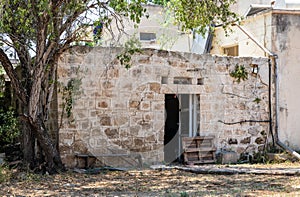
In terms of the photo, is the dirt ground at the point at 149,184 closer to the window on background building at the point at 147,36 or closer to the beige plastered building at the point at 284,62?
the beige plastered building at the point at 284,62

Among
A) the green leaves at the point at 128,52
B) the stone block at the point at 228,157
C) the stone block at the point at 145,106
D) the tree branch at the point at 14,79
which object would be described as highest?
the green leaves at the point at 128,52

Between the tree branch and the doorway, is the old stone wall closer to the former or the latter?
the doorway

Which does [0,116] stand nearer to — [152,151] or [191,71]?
[152,151]

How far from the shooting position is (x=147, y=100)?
925 centimetres

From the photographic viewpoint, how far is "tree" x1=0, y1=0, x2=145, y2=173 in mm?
7340

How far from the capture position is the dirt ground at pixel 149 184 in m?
6.21

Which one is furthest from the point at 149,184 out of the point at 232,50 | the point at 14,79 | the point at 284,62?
the point at 232,50

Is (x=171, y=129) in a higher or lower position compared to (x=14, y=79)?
lower

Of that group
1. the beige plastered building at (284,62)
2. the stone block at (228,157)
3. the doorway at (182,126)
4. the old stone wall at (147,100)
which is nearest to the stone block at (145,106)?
the old stone wall at (147,100)

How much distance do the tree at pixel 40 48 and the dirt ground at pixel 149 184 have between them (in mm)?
720

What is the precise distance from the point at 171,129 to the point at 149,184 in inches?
156

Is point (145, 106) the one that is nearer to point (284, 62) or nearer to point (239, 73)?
point (239, 73)

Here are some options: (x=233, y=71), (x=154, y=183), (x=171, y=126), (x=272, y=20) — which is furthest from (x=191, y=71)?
(x=154, y=183)

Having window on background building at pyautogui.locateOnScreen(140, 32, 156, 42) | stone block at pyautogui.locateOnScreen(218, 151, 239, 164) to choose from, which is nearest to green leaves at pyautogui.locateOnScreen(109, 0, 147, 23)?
stone block at pyautogui.locateOnScreen(218, 151, 239, 164)
